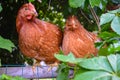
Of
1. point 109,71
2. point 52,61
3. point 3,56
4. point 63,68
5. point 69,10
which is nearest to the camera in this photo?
point 109,71

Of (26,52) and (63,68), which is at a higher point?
(63,68)

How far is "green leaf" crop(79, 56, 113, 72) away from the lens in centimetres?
67

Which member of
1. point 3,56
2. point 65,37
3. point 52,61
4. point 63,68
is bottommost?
point 3,56

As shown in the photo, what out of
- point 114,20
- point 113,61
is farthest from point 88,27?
point 113,61

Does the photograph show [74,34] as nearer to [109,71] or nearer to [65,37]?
[65,37]

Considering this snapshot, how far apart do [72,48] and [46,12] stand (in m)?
0.82

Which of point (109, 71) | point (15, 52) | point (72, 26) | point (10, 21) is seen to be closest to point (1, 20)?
point (10, 21)

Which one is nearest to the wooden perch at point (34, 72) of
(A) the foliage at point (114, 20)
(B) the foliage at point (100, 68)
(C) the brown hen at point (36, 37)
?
(C) the brown hen at point (36, 37)

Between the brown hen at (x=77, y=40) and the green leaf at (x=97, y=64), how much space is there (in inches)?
37.6

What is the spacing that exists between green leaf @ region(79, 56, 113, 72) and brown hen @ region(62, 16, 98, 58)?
0.95 metres

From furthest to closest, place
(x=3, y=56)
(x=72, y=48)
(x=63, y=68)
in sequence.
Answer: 1. (x=3, y=56)
2. (x=72, y=48)
3. (x=63, y=68)

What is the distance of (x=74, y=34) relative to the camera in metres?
1.74

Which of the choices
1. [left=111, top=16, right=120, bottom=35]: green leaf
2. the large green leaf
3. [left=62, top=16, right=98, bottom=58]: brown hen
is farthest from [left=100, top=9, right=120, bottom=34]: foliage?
[left=62, top=16, right=98, bottom=58]: brown hen

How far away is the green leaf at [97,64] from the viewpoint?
2.19ft
